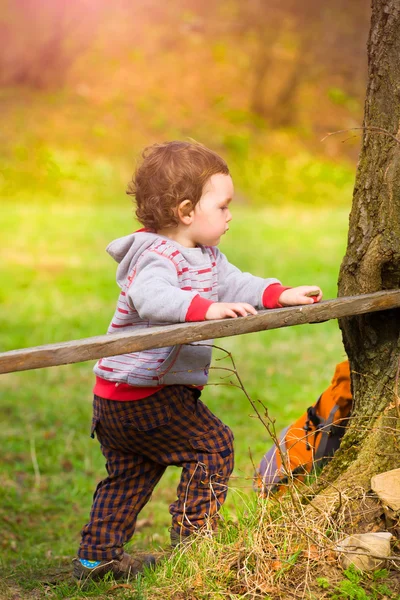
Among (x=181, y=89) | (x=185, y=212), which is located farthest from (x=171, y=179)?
(x=181, y=89)

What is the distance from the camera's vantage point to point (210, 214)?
2.87m

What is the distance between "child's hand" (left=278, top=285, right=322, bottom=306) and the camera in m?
2.80

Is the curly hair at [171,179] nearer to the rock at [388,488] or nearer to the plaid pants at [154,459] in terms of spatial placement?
the plaid pants at [154,459]

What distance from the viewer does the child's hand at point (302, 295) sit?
2.80 m

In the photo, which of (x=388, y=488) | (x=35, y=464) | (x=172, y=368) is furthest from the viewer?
(x=35, y=464)

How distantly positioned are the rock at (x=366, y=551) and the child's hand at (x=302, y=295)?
2.49 feet

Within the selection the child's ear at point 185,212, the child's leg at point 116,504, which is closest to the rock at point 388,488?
the child's leg at point 116,504

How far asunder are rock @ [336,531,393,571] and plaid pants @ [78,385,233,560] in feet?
1.58

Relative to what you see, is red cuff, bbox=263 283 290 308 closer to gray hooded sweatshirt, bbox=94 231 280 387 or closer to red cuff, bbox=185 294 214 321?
gray hooded sweatshirt, bbox=94 231 280 387

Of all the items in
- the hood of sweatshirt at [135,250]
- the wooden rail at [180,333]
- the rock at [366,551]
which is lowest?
the rock at [366,551]

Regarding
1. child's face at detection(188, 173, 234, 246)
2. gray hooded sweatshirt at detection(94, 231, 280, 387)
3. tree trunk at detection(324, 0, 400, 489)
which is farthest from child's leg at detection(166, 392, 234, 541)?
child's face at detection(188, 173, 234, 246)

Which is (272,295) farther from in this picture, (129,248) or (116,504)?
(116,504)

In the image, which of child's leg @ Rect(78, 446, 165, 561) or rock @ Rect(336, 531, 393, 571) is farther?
child's leg @ Rect(78, 446, 165, 561)

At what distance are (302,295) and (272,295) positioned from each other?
0.51 feet
